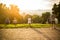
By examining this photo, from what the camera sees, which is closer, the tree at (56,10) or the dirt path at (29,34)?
the dirt path at (29,34)

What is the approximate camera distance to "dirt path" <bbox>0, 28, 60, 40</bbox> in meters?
1.96

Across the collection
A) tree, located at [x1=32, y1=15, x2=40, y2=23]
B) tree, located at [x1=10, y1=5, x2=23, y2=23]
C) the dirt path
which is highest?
tree, located at [x1=10, y1=5, x2=23, y2=23]

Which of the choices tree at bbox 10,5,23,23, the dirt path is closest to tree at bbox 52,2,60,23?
the dirt path

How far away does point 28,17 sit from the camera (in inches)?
81.0

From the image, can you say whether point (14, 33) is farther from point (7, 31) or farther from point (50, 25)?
point (50, 25)

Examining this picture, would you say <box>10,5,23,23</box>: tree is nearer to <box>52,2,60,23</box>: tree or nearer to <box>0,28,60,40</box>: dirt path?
<box>0,28,60,40</box>: dirt path

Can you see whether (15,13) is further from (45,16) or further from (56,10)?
(56,10)

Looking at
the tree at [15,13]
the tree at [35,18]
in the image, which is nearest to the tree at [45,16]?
the tree at [35,18]

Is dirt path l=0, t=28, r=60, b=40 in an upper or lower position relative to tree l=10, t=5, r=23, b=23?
lower

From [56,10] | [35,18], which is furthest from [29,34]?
[56,10]

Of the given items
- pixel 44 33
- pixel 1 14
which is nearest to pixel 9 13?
pixel 1 14

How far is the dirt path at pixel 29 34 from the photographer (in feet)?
6.43

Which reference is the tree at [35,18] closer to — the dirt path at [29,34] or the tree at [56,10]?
the dirt path at [29,34]

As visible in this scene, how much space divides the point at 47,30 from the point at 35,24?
168 millimetres
